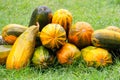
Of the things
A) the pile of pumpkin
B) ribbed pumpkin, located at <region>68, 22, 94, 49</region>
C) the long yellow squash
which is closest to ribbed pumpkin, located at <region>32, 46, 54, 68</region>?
the pile of pumpkin

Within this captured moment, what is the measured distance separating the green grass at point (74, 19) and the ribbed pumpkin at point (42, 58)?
8 centimetres

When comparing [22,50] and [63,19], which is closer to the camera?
[22,50]

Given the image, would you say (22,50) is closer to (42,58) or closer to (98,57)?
(42,58)

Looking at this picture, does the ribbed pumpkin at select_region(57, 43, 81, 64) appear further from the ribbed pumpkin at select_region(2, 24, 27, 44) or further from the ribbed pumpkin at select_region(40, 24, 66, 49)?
the ribbed pumpkin at select_region(2, 24, 27, 44)

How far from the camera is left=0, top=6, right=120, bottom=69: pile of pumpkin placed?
5.10 m

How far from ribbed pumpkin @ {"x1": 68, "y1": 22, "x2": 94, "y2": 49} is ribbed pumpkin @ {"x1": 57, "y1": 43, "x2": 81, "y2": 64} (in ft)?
0.64

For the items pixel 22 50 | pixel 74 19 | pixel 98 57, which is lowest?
pixel 74 19

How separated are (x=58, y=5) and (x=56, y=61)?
455cm

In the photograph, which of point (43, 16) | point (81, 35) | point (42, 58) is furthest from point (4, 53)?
point (81, 35)

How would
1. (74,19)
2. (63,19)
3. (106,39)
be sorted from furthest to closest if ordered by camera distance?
1. (74,19)
2. (63,19)
3. (106,39)

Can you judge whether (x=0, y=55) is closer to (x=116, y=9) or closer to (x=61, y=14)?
(x=61, y=14)

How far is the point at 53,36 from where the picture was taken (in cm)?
509

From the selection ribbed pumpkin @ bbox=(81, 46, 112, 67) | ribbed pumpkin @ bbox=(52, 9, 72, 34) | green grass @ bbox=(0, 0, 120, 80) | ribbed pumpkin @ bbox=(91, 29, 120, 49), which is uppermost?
ribbed pumpkin @ bbox=(52, 9, 72, 34)

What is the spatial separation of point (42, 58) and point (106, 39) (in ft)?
2.98
